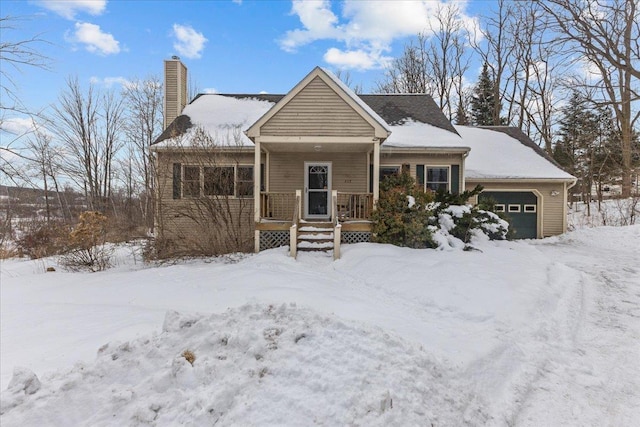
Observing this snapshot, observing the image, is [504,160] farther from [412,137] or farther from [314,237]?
[314,237]

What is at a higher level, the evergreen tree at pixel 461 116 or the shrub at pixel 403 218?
the evergreen tree at pixel 461 116

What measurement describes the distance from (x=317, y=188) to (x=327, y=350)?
9.17m

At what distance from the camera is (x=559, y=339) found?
4156 mm

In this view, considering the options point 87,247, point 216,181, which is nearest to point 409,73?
point 216,181

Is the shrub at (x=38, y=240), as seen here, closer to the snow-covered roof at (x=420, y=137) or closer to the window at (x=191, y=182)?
the window at (x=191, y=182)

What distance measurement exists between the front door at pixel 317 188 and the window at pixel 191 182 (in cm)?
377

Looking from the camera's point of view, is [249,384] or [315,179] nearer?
[249,384]

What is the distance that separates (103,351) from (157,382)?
892 millimetres

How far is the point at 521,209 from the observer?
565 inches

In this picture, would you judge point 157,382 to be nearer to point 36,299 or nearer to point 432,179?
point 36,299

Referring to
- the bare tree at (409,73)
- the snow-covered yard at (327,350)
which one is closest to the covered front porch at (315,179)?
the snow-covered yard at (327,350)

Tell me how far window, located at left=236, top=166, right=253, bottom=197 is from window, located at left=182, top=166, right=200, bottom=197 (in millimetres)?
1277

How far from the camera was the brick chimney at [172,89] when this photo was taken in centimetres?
1421

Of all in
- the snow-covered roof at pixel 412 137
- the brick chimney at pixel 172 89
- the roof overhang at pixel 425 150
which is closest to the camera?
the roof overhang at pixel 425 150
